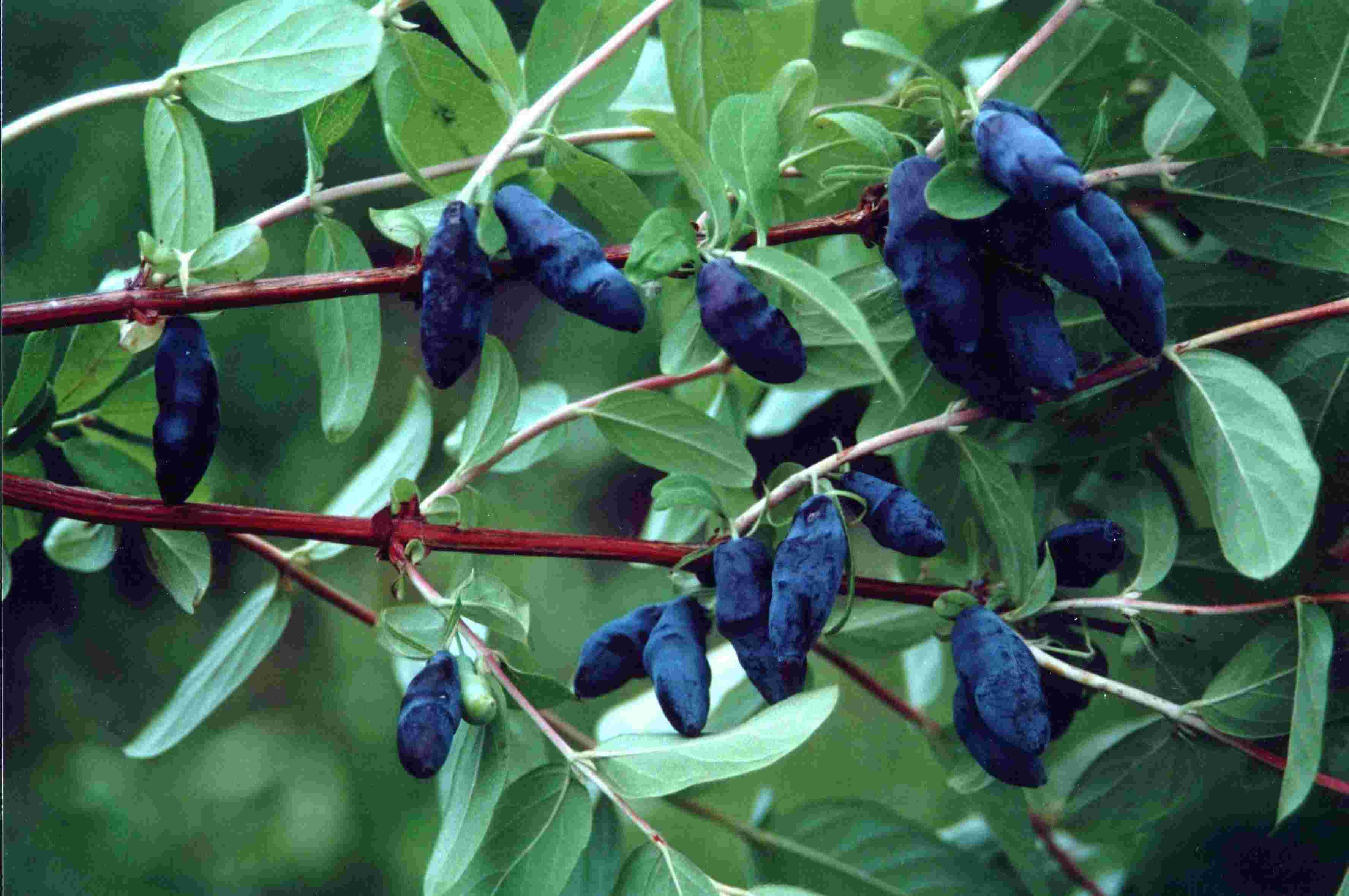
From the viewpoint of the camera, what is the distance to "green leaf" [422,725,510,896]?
32 cm

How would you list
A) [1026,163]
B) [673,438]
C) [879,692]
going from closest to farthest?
[1026,163], [673,438], [879,692]

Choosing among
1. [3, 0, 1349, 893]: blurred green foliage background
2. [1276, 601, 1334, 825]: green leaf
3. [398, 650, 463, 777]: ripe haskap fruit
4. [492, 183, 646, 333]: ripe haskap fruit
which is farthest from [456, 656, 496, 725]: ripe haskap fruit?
[3, 0, 1349, 893]: blurred green foliage background

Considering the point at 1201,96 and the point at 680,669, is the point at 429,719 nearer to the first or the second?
the point at 680,669

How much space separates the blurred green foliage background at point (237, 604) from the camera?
2.67 feet

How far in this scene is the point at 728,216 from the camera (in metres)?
0.32

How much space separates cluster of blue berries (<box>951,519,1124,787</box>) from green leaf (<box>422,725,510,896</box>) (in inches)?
5.1

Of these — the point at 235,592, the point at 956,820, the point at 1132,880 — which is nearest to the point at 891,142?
the point at 1132,880

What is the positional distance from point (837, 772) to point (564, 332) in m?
0.39

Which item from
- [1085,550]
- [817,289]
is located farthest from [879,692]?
[817,289]

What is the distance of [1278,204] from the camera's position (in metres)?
0.37

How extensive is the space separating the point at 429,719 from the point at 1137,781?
0.83 feet

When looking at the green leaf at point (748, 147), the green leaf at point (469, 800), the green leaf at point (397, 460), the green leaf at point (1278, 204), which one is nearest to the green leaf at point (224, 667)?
the green leaf at point (397, 460)

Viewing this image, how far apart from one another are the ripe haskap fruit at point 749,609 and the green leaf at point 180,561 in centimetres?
18

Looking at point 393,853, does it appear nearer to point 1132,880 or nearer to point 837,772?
point 837,772
